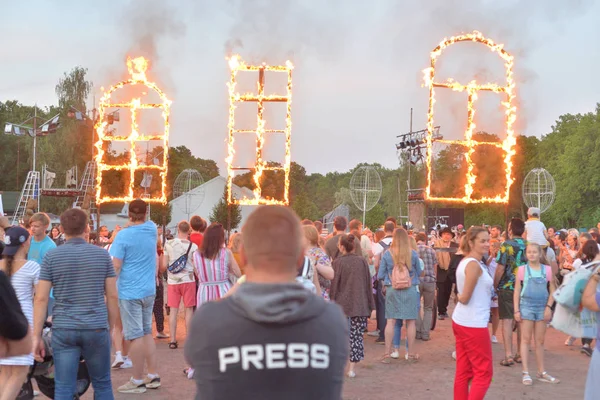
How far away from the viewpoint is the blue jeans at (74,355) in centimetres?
570

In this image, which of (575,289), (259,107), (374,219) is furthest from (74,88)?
(575,289)

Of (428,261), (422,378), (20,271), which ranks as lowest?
(422,378)

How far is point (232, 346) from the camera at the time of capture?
7.34 ft

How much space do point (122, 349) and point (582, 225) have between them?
61.8 meters

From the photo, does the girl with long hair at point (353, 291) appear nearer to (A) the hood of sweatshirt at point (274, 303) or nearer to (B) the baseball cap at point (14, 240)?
(B) the baseball cap at point (14, 240)

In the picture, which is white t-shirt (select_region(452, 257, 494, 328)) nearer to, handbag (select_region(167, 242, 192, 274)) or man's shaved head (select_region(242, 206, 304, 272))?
man's shaved head (select_region(242, 206, 304, 272))

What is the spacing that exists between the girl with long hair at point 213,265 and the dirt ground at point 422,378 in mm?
1209

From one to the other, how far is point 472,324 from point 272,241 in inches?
190

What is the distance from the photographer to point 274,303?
2234mm

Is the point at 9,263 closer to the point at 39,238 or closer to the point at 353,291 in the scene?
the point at 39,238

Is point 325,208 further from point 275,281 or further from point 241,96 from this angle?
point 275,281

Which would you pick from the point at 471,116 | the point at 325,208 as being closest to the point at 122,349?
the point at 471,116

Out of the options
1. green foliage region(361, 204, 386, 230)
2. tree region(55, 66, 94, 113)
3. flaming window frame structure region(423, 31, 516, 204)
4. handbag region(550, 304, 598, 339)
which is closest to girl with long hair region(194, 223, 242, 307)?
handbag region(550, 304, 598, 339)

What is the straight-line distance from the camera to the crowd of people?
226 centimetres
